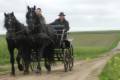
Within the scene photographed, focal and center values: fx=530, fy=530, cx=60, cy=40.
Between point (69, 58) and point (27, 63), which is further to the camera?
→ point (69, 58)

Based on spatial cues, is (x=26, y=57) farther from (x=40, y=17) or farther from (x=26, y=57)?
(x=40, y=17)

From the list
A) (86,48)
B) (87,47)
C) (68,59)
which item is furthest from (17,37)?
(87,47)

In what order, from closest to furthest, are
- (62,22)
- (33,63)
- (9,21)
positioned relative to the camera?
(9,21)
(33,63)
(62,22)

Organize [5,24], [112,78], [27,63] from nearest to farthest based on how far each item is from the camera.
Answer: [112,78], [5,24], [27,63]

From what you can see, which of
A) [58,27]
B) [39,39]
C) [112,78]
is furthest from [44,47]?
[112,78]

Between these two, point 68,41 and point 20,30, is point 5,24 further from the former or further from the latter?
point 68,41

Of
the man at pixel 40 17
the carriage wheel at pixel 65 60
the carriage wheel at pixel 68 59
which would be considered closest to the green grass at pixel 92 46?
the carriage wheel at pixel 68 59

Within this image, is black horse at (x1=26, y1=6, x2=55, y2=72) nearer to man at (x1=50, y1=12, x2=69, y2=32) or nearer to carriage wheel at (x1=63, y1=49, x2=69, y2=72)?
carriage wheel at (x1=63, y1=49, x2=69, y2=72)

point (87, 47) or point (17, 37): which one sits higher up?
point (17, 37)

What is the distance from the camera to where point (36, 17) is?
21.0m

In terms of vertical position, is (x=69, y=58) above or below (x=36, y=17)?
below

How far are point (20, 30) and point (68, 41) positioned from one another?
10.1 ft

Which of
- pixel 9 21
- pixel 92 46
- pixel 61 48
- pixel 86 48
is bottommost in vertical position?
pixel 92 46

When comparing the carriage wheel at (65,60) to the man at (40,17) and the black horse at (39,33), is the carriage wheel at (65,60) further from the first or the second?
the man at (40,17)
